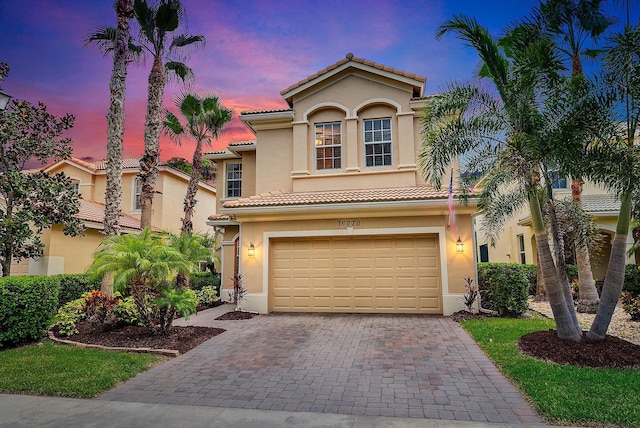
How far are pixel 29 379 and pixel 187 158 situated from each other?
105ft

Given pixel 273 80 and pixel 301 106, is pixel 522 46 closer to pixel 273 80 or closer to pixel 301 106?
pixel 301 106

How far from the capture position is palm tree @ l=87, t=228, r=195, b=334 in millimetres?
7508

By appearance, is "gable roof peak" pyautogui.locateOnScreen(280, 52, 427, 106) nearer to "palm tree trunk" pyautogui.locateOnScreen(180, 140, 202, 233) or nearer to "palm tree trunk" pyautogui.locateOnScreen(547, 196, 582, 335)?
"palm tree trunk" pyautogui.locateOnScreen(180, 140, 202, 233)

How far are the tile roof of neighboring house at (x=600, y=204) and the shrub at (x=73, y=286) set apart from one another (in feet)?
62.1

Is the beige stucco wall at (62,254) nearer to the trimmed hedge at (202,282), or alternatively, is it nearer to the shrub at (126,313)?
the trimmed hedge at (202,282)

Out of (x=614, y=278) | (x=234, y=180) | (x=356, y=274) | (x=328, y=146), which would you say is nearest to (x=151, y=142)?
(x=328, y=146)

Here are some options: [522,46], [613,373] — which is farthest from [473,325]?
[522,46]

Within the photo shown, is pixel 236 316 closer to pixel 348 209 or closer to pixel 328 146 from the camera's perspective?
pixel 348 209

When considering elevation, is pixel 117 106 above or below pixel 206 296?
above

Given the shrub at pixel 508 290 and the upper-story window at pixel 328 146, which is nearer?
the shrub at pixel 508 290

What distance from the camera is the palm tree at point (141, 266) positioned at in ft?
24.6

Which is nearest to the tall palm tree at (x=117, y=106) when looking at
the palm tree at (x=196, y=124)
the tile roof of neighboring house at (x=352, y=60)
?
the palm tree at (x=196, y=124)

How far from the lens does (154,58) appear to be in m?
11.9

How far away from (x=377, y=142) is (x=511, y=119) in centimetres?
→ 667
